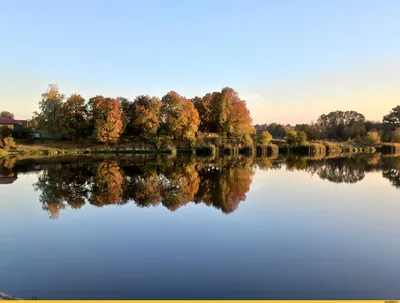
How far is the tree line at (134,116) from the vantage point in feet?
174

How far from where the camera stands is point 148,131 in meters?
53.1

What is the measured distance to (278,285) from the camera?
21.9ft

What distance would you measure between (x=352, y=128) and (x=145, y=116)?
49690mm

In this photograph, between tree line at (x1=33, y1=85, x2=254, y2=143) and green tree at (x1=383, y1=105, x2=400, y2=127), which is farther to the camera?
green tree at (x1=383, y1=105, x2=400, y2=127)

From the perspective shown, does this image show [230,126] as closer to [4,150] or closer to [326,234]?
[4,150]

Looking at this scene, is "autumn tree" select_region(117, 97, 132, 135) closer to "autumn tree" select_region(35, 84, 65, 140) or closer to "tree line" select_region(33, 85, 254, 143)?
"tree line" select_region(33, 85, 254, 143)

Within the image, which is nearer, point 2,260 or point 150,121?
point 2,260

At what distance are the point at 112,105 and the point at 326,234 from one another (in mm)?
47882

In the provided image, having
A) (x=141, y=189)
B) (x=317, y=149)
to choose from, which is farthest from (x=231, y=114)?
(x=141, y=189)

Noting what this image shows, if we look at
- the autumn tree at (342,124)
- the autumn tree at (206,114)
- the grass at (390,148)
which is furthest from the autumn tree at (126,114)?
the autumn tree at (342,124)

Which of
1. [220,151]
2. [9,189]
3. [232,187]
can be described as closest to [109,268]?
[232,187]

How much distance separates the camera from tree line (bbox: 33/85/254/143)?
174 ft

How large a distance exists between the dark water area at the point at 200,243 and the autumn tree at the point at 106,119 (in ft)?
111

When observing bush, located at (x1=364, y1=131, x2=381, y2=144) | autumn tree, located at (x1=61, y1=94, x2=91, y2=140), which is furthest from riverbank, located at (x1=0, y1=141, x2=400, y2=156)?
bush, located at (x1=364, y1=131, x2=381, y2=144)
